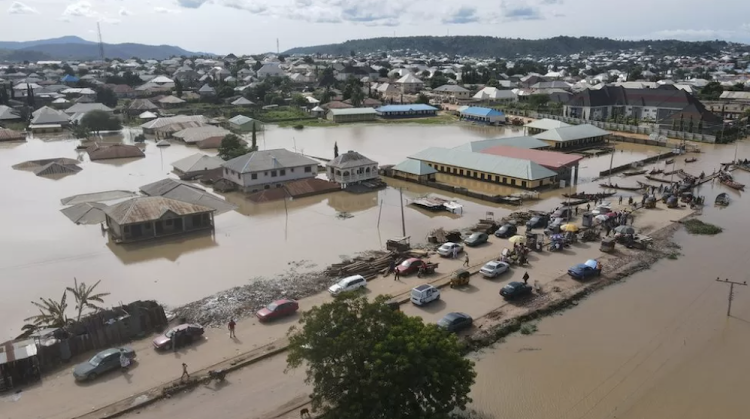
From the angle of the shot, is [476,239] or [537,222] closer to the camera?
[476,239]

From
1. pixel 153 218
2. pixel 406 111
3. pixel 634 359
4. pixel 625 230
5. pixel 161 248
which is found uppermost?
pixel 406 111

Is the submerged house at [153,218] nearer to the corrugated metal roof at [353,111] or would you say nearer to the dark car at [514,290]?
the dark car at [514,290]

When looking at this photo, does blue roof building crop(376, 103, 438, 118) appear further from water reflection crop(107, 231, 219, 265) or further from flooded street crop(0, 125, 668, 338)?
water reflection crop(107, 231, 219, 265)

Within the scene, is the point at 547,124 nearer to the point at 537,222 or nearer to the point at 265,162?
the point at 537,222

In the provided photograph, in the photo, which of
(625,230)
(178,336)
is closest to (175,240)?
(178,336)

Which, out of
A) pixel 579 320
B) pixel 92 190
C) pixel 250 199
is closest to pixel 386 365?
pixel 579 320
